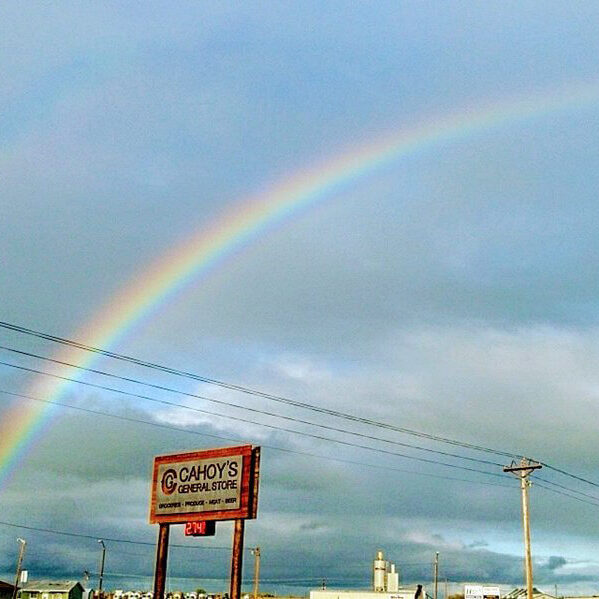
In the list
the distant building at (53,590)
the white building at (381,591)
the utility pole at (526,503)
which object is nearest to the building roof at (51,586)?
the distant building at (53,590)

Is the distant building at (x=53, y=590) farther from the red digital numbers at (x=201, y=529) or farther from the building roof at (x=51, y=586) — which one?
the red digital numbers at (x=201, y=529)

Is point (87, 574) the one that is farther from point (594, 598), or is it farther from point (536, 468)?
point (536, 468)

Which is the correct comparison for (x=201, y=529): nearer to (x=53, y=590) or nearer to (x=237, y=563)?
(x=237, y=563)

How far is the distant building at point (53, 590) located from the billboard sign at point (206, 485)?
13514cm

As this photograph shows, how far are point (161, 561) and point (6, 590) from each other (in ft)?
410

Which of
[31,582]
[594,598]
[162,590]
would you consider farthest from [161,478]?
[31,582]

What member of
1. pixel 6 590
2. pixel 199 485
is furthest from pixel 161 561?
pixel 6 590

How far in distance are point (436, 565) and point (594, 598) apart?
28.8 metres

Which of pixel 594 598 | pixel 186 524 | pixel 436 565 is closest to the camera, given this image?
pixel 186 524

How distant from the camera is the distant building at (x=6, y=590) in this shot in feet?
505

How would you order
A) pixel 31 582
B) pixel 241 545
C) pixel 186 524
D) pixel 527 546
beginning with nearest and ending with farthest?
pixel 241 545
pixel 186 524
pixel 527 546
pixel 31 582

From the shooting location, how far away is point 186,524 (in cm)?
4431

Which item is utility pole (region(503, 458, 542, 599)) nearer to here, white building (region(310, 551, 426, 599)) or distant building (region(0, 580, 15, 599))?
white building (region(310, 551, 426, 599))

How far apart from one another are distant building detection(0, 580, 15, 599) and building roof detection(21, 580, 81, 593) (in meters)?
12.8
